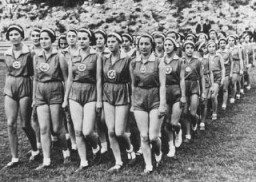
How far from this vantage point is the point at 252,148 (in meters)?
8.26

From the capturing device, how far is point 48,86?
22.9 ft

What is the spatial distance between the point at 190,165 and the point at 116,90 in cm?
194

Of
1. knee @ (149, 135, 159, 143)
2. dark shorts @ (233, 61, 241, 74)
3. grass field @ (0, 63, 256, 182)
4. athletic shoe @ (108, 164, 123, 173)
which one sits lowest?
grass field @ (0, 63, 256, 182)

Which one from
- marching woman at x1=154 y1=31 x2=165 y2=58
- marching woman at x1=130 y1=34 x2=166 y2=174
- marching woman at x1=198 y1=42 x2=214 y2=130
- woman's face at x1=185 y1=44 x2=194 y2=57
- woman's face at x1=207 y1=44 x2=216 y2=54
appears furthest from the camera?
woman's face at x1=207 y1=44 x2=216 y2=54

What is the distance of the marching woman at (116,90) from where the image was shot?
A: 6.80 m

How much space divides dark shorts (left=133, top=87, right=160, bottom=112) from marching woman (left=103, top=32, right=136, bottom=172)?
253 millimetres

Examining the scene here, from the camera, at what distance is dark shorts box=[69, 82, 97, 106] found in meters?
6.88

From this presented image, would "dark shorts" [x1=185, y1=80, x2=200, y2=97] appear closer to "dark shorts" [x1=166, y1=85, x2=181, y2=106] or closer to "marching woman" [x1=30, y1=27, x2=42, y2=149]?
"dark shorts" [x1=166, y1=85, x2=181, y2=106]

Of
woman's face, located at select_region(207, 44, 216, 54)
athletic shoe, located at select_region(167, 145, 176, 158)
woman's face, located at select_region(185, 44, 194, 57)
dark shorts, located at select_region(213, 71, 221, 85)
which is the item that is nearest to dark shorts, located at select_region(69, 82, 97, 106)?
athletic shoe, located at select_region(167, 145, 176, 158)

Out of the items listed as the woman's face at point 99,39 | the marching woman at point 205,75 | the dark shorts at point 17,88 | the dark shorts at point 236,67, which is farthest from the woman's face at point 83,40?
the dark shorts at point 236,67

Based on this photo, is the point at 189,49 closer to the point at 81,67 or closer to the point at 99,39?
the point at 99,39

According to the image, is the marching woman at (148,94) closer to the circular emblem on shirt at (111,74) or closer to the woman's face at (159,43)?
the circular emblem on shirt at (111,74)

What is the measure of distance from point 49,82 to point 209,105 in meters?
6.69

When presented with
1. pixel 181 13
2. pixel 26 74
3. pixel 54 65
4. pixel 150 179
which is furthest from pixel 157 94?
pixel 181 13
